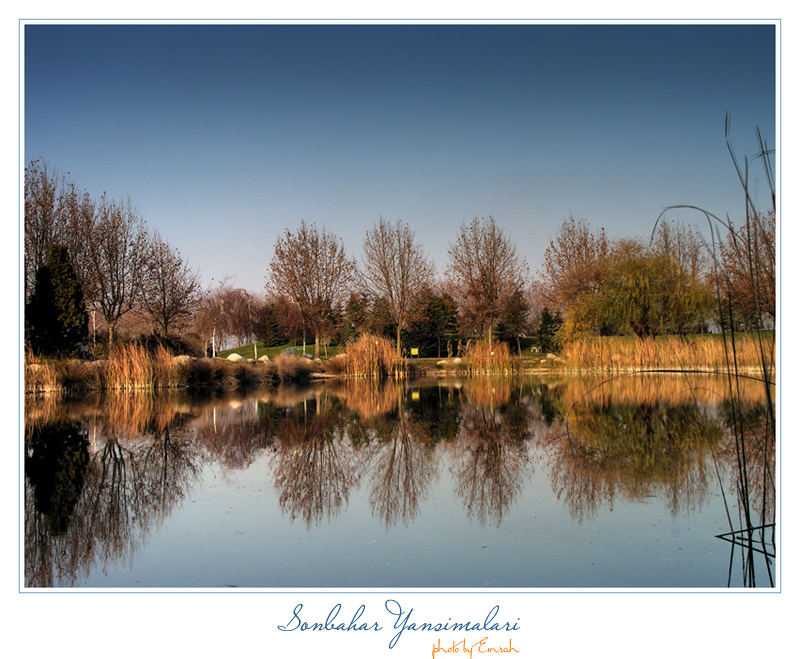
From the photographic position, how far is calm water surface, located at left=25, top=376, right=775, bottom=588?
2.77 meters

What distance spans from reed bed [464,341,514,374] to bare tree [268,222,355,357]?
761 centimetres

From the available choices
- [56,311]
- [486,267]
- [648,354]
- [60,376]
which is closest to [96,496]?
[60,376]

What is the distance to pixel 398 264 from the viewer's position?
22453 mm

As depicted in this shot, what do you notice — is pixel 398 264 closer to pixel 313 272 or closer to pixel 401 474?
pixel 313 272

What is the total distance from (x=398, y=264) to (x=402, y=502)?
1895cm

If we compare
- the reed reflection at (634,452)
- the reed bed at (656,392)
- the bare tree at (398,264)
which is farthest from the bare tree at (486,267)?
the reed reflection at (634,452)

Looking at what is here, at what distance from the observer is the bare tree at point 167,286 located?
19750mm

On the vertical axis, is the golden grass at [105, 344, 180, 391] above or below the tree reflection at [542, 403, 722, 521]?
above

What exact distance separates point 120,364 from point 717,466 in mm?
11481

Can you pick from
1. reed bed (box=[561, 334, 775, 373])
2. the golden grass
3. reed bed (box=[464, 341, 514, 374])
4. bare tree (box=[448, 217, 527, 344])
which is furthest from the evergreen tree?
bare tree (box=[448, 217, 527, 344])

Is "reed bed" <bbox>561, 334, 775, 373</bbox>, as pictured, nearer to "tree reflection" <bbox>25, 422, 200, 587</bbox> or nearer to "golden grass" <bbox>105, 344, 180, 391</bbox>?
"golden grass" <bbox>105, 344, 180, 391</bbox>
